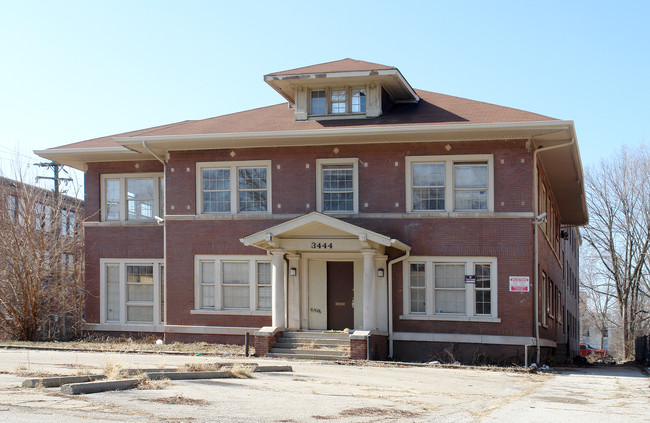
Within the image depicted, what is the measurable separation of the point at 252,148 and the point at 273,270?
407 cm

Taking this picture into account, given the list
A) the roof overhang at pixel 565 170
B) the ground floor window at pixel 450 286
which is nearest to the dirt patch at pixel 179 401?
the ground floor window at pixel 450 286

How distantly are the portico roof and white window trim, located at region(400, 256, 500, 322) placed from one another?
93 centimetres

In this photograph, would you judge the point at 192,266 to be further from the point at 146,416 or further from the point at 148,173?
the point at 146,416

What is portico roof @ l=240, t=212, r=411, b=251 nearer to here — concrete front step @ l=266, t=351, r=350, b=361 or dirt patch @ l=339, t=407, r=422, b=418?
concrete front step @ l=266, t=351, r=350, b=361

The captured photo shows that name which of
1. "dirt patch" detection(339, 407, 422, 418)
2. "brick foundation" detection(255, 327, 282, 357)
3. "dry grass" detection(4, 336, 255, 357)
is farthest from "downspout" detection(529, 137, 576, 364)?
"dirt patch" detection(339, 407, 422, 418)

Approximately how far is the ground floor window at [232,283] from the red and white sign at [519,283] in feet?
24.5

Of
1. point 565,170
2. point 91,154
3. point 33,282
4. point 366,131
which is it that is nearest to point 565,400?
point 366,131

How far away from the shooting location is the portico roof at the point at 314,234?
2152 cm

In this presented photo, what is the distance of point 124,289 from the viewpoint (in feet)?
87.2

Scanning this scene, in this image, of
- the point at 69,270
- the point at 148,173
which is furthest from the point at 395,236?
the point at 69,270

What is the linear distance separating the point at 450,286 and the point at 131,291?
36.6ft

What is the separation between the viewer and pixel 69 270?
28.3m

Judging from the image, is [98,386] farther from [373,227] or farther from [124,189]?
[124,189]

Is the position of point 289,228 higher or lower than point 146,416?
higher
